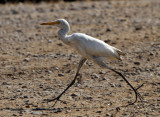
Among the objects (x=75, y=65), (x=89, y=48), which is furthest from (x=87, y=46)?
(x=75, y=65)

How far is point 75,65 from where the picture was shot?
31.8 feet

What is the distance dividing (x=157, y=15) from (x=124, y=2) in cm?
327

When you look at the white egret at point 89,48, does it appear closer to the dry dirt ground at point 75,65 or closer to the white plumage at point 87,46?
the white plumage at point 87,46

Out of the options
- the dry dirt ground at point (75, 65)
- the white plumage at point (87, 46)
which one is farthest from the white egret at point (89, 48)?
the dry dirt ground at point (75, 65)

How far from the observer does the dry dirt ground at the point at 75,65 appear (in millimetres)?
7070

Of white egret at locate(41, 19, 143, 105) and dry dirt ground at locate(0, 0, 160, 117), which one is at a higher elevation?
white egret at locate(41, 19, 143, 105)

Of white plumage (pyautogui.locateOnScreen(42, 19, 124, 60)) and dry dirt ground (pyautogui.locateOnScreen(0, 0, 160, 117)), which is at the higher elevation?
white plumage (pyautogui.locateOnScreen(42, 19, 124, 60))

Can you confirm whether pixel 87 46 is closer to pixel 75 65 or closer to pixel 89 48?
pixel 89 48

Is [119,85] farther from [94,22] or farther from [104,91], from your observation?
[94,22]

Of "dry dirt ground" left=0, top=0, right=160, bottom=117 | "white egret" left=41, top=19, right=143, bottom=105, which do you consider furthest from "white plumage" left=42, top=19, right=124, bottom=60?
"dry dirt ground" left=0, top=0, right=160, bottom=117

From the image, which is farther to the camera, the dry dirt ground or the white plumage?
the white plumage

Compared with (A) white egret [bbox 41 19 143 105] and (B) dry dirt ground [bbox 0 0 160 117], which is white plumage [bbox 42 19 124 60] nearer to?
(A) white egret [bbox 41 19 143 105]

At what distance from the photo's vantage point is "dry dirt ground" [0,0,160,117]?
7070 millimetres

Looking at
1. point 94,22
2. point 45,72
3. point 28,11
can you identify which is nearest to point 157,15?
point 94,22
